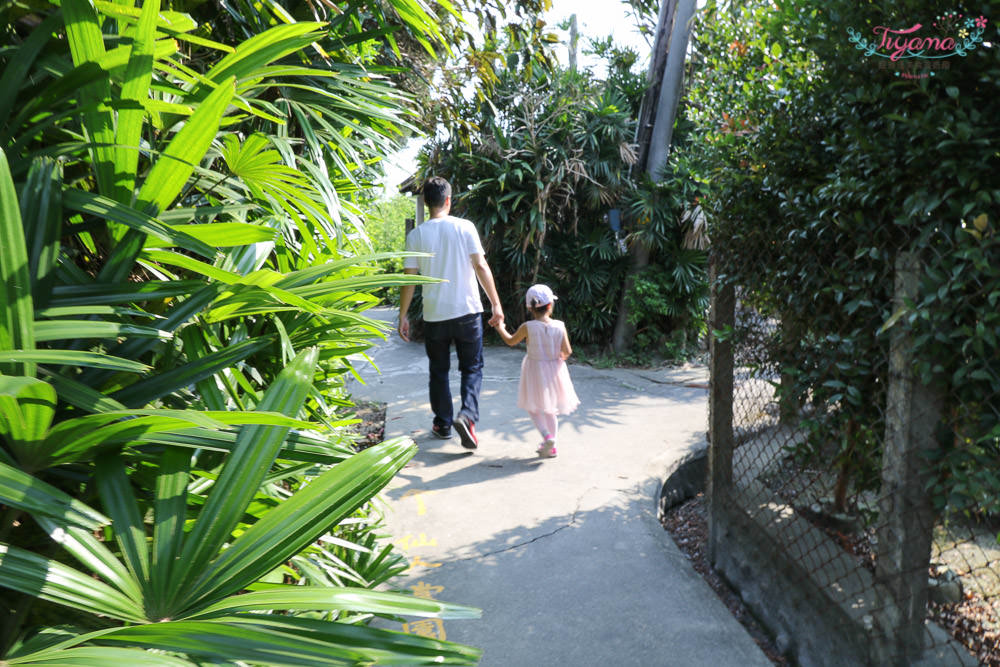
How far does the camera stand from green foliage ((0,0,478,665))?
81 centimetres

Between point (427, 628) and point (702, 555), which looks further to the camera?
point (702, 555)

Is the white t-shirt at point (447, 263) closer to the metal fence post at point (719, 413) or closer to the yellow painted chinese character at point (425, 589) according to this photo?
the metal fence post at point (719, 413)

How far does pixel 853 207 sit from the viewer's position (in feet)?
6.24

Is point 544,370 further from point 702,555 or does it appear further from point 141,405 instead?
point 141,405

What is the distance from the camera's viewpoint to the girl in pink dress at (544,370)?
4.18m

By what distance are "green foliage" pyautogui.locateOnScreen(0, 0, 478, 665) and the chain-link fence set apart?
1345mm

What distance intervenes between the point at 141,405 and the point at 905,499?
1.92 m

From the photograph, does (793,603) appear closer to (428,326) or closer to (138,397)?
(138,397)

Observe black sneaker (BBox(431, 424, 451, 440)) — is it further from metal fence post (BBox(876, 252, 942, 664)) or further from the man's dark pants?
metal fence post (BBox(876, 252, 942, 664))

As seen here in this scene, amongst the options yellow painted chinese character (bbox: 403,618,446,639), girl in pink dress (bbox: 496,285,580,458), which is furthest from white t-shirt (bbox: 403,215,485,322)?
yellow painted chinese character (bbox: 403,618,446,639)

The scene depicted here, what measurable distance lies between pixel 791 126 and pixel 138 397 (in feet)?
7.14

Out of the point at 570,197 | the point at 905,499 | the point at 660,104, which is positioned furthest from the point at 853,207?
the point at 570,197

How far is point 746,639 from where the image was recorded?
221cm

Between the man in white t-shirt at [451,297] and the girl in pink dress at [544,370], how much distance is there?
234 millimetres
